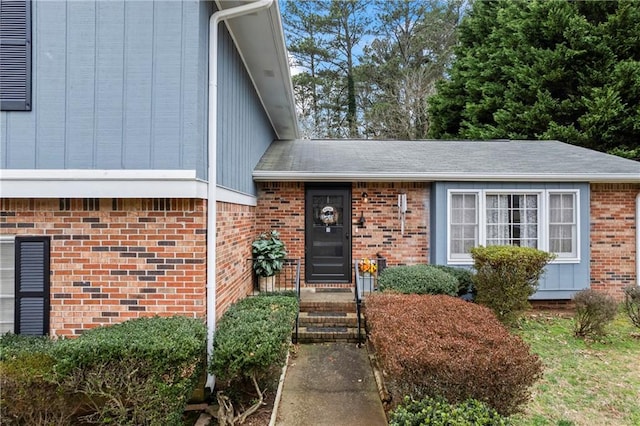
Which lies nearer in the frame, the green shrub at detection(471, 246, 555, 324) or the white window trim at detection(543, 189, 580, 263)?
the green shrub at detection(471, 246, 555, 324)

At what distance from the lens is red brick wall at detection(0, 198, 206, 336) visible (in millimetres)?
3646

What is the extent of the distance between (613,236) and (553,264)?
1749 mm

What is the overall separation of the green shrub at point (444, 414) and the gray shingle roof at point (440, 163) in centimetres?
493

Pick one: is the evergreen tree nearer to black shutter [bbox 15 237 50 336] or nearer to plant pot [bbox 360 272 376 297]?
plant pot [bbox 360 272 376 297]

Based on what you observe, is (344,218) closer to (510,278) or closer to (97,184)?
(510,278)

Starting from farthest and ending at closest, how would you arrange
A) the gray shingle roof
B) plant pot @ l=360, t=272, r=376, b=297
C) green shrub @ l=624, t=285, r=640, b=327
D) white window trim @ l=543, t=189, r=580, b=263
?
white window trim @ l=543, t=189, r=580, b=263 < the gray shingle roof < plant pot @ l=360, t=272, r=376, b=297 < green shrub @ l=624, t=285, r=640, b=327

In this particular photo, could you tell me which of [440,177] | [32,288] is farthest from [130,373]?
[440,177]

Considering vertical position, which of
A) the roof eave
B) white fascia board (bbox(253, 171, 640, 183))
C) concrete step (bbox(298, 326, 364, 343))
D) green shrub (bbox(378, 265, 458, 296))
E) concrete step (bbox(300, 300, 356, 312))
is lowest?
concrete step (bbox(298, 326, 364, 343))

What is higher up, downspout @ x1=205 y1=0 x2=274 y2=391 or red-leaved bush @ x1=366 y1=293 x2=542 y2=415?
downspout @ x1=205 y1=0 x2=274 y2=391

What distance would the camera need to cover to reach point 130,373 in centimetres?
281

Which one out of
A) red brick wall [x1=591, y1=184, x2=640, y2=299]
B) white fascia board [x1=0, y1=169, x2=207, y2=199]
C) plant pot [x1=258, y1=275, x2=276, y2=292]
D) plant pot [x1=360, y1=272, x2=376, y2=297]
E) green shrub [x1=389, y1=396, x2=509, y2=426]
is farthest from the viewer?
red brick wall [x1=591, y1=184, x2=640, y2=299]

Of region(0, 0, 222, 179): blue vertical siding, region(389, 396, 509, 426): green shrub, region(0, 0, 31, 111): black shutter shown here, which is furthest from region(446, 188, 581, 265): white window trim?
region(0, 0, 31, 111): black shutter

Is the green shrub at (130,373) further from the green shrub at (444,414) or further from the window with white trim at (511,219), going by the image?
the window with white trim at (511,219)

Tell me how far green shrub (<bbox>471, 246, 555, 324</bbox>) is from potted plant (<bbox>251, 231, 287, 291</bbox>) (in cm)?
383
